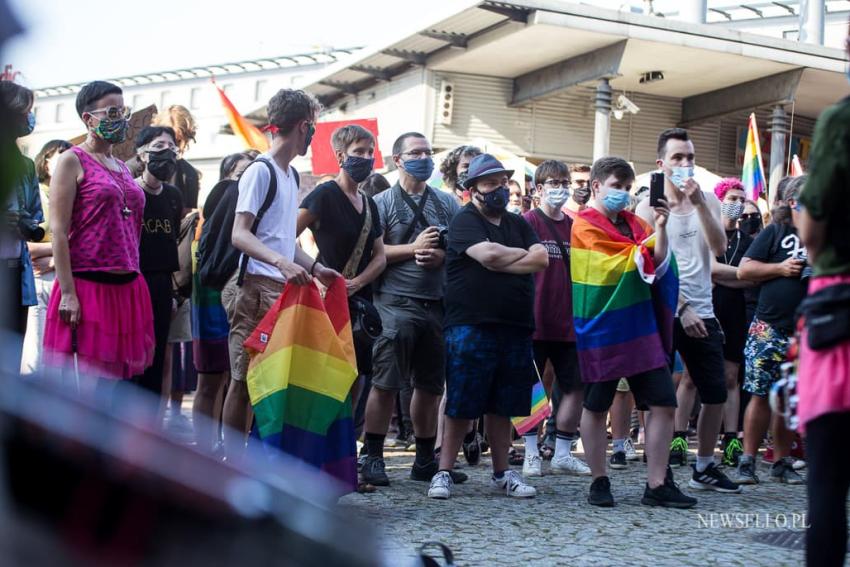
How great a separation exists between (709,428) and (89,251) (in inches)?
157

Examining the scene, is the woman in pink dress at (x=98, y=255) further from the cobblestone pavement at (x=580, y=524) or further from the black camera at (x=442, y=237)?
the black camera at (x=442, y=237)

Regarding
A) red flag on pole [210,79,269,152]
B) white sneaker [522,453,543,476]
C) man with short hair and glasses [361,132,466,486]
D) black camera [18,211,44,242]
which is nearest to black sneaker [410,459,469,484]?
man with short hair and glasses [361,132,466,486]

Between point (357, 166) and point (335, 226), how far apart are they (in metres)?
0.39

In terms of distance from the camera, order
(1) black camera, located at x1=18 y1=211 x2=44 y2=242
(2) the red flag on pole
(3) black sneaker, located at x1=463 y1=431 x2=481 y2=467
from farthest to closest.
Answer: (2) the red flag on pole
(3) black sneaker, located at x1=463 y1=431 x2=481 y2=467
(1) black camera, located at x1=18 y1=211 x2=44 y2=242

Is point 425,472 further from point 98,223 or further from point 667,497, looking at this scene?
point 98,223

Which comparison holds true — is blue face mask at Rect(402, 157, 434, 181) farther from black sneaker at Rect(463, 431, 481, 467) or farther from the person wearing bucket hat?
black sneaker at Rect(463, 431, 481, 467)

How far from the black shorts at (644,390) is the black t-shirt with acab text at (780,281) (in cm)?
A: 161

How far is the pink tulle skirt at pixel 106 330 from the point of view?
5.61 meters

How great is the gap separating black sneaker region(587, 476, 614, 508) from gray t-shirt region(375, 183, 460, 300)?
156 centimetres

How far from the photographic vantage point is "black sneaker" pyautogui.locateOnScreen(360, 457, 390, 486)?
704cm

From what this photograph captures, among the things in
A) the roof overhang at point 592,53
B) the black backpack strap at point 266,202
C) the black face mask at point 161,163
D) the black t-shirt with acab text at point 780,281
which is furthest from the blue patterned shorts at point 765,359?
the roof overhang at point 592,53

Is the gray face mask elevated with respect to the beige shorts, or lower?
elevated

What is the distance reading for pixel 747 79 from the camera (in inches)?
932

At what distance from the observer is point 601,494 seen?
21.6 feet
